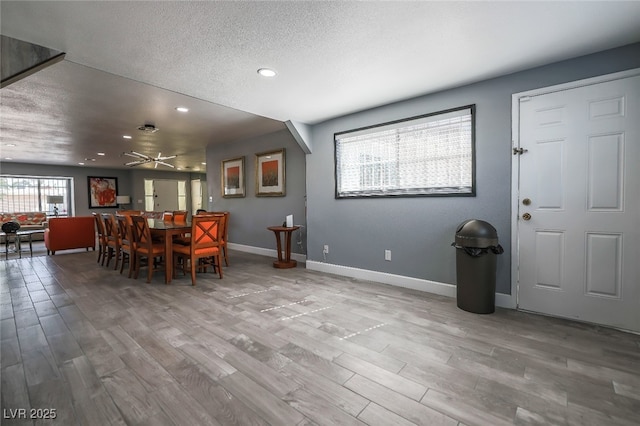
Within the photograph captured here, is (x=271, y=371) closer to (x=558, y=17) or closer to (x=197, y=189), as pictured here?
(x=558, y=17)

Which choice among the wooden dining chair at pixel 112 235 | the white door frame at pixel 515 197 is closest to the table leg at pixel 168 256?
the wooden dining chair at pixel 112 235

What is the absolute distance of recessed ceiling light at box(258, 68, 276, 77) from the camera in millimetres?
2673

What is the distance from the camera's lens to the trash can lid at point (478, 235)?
8.73 feet

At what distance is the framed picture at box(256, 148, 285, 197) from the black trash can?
370 cm

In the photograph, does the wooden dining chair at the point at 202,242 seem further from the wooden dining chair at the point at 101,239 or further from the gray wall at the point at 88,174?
the gray wall at the point at 88,174

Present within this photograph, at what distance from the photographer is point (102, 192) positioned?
1093cm

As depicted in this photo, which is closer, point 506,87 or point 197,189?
point 506,87

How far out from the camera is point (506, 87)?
9.30 feet

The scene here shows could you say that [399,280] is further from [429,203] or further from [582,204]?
[582,204]

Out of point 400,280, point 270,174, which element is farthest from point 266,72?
point 270,174

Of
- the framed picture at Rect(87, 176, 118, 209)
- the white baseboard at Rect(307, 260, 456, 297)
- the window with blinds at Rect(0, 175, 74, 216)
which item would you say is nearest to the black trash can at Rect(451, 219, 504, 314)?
the white baseboard at Rect(307, 260, 456, 297)

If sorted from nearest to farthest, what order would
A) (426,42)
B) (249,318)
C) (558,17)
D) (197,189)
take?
(558,17), (426,42), (249,318), (197,189)

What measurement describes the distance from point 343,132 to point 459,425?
3.60 m

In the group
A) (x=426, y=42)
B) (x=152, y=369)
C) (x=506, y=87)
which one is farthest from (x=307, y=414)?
(x=506, y=87)
